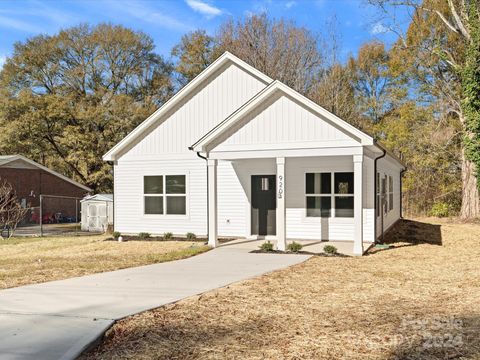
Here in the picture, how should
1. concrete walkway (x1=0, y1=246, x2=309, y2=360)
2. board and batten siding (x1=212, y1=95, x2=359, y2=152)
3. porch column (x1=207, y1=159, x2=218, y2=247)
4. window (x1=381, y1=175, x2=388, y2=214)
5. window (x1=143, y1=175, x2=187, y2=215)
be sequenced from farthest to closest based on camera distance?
window (x1=381, y1=175, x2=388, y2=214), window (x1=143, y1=175, x2=187, y2=215), porch column (x1=207, y1=159, x2=218, y2=247), board and batten siding (x1=212, y1=95, x2=359, y2=152), concrete walkway (x1=0, y1=246, x2=309, y2=360)

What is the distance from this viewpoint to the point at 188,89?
16.0 metres

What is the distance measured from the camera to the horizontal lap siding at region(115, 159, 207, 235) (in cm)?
1575

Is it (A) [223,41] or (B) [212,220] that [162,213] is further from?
(A) [223,41]

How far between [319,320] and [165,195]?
36.7 ft

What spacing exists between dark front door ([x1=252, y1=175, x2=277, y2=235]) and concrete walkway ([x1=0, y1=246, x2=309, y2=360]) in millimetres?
3842

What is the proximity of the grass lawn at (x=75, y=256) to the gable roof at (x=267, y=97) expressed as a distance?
328 centimetres

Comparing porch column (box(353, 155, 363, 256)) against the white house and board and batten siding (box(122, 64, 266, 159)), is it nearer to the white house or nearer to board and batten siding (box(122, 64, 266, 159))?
the white house

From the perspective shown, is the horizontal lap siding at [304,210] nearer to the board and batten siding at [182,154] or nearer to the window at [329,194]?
the window at [329,194]

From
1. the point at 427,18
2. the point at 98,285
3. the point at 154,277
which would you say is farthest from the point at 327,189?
the point at 427,18

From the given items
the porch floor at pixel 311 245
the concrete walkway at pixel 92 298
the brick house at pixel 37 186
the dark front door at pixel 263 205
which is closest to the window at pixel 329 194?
the porch floor at pixel 311 245

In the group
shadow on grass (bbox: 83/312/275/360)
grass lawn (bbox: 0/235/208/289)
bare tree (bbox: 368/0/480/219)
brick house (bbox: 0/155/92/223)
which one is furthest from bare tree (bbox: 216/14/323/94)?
shadow on grass (bbox: 83/312/275/360)

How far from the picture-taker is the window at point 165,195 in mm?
16062

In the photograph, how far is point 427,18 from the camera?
28.1 m

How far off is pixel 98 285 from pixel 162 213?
8441 millimetres
